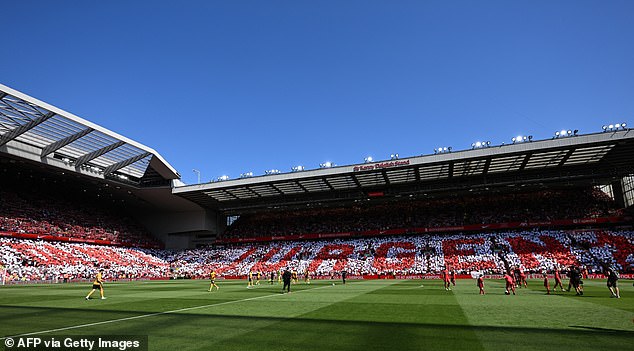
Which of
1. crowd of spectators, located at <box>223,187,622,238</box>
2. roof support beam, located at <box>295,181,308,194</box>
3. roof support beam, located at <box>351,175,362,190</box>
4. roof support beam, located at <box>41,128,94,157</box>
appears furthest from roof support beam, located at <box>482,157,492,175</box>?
roof support beam, located at <box>41,128,94,157</box>

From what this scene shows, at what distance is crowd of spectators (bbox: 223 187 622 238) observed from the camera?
2136 inches

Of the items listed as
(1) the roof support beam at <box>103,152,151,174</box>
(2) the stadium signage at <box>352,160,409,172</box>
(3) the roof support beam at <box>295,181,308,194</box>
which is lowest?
(3) the roof support beam at <box>295,181,308,194</box>

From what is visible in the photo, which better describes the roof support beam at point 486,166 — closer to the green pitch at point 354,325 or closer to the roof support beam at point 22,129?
the green pitch at point 354,325

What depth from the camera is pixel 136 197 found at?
63.8 meters

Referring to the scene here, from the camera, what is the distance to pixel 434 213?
6166 cm

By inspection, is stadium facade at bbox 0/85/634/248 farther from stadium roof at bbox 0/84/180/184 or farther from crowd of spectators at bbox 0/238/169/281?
crowd of spectators at bbox 0/238/169/281

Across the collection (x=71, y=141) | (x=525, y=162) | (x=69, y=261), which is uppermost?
(x=71, y=141)

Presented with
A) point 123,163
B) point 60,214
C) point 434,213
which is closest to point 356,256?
point 434,213

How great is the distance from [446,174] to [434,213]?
10.8 metres

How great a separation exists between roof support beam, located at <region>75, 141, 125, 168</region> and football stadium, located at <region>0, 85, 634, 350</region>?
0.57ft

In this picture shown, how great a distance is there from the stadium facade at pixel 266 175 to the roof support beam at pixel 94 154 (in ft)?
Result: 0.38

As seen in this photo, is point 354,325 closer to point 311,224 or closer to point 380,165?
point 380,165

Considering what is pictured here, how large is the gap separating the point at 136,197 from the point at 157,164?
13.3 m

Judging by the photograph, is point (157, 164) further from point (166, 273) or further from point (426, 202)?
point (426, 202)
